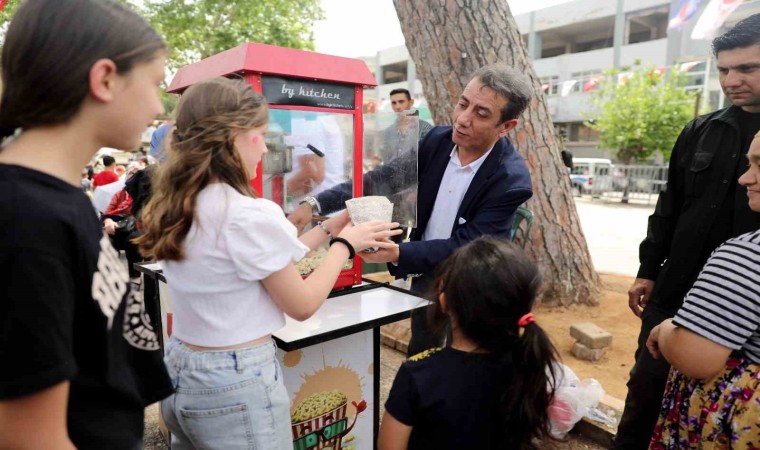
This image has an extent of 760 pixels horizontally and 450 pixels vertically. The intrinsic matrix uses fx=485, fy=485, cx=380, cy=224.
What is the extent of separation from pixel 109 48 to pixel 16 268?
374mm

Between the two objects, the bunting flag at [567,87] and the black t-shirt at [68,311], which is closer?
the black t-shirt at [68,311]

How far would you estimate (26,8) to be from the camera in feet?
2.52

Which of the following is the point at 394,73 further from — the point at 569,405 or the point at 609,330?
the point at 569,405

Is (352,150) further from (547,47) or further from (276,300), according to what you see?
(547,47)

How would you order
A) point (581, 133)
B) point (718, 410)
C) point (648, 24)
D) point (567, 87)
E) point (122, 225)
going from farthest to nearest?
1. point (581, 133)
2. point (567, 87)
3. point (648, 24)
4. point (122, 225)
5. point (718, 410)

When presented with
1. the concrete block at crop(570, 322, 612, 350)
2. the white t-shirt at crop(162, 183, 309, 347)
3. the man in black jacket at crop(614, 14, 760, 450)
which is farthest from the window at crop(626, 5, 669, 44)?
the white t-shirt at crop(162, 183, 309, 347)

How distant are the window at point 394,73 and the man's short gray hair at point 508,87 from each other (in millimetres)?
33206

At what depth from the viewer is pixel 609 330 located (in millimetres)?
4008

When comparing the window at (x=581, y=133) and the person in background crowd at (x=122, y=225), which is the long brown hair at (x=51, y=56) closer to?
the person in background crowd at (x=122, y=225)

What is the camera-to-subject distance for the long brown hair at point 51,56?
0.75m

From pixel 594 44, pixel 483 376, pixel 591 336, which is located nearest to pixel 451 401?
pixel 483 376

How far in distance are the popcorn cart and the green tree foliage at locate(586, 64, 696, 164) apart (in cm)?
1845

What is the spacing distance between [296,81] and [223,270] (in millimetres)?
1309

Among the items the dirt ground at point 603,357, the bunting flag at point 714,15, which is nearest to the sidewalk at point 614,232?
the dirt ground at point 603,357
